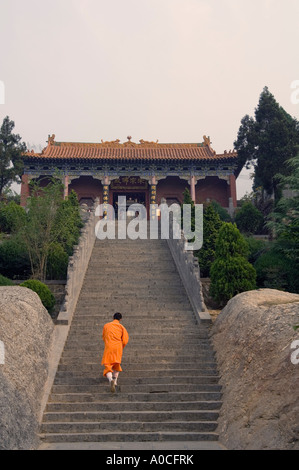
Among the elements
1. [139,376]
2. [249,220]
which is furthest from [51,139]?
[139,376]

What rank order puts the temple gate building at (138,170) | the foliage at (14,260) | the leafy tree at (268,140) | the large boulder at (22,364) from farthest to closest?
the temple gate building at (138,170) → the leafy tree at (268,140) → the foliage at (14,260) → the large boulder at (22,364)

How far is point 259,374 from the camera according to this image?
592cm

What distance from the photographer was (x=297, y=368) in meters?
5.30

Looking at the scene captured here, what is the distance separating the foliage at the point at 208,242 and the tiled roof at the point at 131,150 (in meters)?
10.2

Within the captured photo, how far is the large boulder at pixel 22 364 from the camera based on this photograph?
5.26 m

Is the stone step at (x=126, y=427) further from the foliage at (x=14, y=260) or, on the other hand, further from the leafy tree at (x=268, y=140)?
the leafy tree at (x=268, y=140)

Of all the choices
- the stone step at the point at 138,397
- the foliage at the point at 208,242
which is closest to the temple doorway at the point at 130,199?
the foliage at the point at 208,242

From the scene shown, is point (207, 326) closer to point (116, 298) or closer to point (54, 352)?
point (116, 298)

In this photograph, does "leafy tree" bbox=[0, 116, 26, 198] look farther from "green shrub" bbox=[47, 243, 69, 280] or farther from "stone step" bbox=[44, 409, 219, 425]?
"stone step" bbox=[44, 409, 219, 425]

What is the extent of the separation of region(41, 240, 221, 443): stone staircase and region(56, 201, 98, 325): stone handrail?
219 millimetres

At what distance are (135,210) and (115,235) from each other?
32.7 ft

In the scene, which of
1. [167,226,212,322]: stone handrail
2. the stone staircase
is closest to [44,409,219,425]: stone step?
the stone staircase

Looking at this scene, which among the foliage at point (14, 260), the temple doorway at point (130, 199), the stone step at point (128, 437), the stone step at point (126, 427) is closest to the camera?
the stone step at point (128, 437)

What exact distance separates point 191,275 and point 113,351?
3.93m
